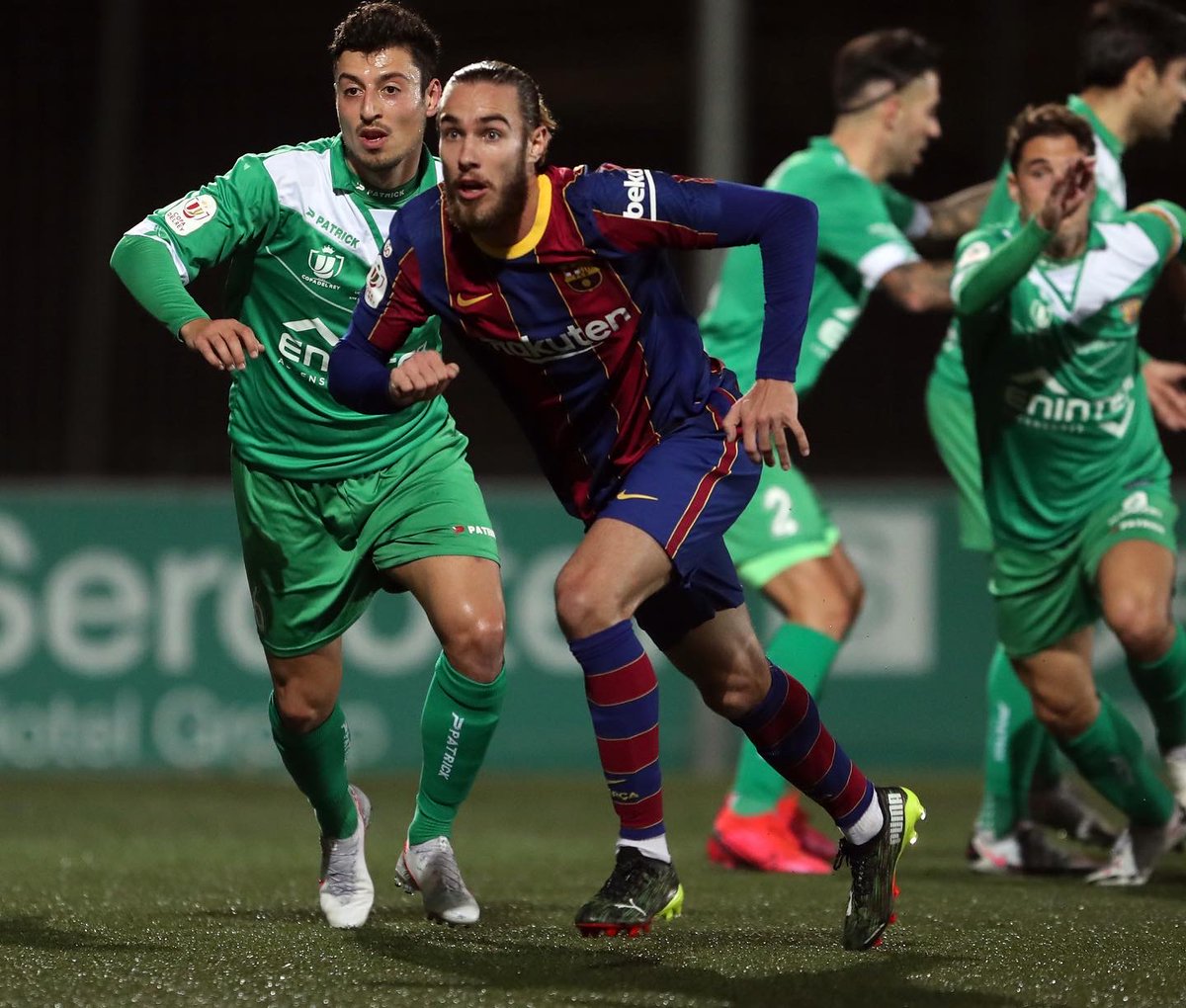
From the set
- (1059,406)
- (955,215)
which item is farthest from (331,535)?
(955,215)

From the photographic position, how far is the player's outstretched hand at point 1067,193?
486cm

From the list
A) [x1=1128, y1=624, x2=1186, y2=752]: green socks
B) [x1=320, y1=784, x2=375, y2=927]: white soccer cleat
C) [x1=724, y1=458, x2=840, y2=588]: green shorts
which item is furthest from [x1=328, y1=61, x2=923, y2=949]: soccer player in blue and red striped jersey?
[x1=724, y1=458, x2=840, y2=588]: green shorts

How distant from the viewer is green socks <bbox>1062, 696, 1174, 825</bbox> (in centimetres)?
541

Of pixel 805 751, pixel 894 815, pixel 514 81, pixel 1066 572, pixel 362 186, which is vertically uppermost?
pixel 514 81

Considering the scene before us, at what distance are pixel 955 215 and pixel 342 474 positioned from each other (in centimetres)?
286

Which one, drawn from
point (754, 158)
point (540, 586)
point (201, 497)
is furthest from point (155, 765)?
point (754, 158)

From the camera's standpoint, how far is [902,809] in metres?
4.34

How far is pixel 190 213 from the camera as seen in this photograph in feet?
14.9

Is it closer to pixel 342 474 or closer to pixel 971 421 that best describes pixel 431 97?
pixel 342 474

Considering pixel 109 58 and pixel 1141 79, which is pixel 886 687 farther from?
pixel 109 58

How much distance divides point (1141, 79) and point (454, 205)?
2.91 metres

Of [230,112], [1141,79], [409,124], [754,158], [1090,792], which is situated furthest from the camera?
[754,158]

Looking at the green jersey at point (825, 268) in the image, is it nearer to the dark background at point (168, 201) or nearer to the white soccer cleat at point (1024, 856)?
the white soccer cleat at point (1024, 856)

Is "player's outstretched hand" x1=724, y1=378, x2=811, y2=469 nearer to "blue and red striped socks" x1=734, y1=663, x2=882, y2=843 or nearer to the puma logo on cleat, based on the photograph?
"blue and red striped socks" x1=734, y1=663, x2=882, y2=843
